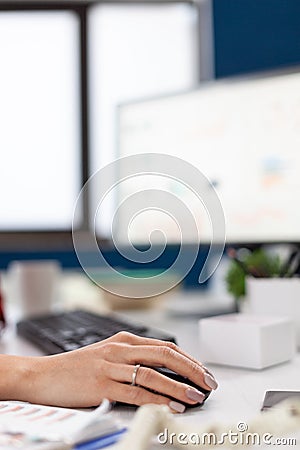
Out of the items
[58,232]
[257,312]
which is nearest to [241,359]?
[257,312]

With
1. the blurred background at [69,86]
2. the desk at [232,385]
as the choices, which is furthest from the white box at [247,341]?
the blurred background at [69,86]

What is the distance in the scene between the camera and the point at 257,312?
1071mm

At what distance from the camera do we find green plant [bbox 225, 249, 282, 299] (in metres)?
1.13

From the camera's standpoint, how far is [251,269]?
1.13 m

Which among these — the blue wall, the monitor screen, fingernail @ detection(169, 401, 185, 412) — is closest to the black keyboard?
fingernail @ detection(169, 401, 185, 412)

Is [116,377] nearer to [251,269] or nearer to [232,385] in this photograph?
[232,385]

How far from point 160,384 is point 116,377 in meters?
0.05

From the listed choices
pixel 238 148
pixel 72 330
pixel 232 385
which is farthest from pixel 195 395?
pixel 238 148

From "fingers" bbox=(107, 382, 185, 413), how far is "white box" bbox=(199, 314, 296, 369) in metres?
0.25

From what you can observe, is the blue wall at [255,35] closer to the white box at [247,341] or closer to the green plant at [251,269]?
the green plant at [251,269]

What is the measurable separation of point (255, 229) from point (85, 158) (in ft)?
4.85

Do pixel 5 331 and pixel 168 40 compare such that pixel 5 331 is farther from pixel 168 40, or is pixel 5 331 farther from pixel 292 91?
pixel 168 40

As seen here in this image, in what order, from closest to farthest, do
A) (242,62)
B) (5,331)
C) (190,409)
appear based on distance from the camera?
1. (190,409)
2. (5,331)
3. (242,62)

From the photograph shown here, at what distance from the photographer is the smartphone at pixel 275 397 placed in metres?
0.65
